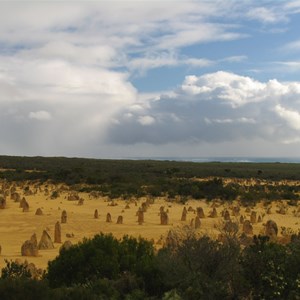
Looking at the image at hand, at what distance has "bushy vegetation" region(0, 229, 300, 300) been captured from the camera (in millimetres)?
7180

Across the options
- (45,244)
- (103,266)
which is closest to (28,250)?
(45,244)

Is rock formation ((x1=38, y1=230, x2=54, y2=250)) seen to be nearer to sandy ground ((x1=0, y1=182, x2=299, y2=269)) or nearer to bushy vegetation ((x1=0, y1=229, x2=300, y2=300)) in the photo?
sandy ground ((x1=0, y1=182, x2=299, y2=269))

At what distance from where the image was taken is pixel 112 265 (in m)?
8.64

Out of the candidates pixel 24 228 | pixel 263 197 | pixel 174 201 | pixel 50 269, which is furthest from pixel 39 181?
pixel 50 269

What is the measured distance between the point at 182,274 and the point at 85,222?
11609 mm

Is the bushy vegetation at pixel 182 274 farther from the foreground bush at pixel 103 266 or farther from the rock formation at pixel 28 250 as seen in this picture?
the rock formation at pixel 28 250

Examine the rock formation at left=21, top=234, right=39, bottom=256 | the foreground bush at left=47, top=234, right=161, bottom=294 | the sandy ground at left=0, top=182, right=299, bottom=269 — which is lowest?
the sandy ground at left=0, top=182, right=299, bottom=269

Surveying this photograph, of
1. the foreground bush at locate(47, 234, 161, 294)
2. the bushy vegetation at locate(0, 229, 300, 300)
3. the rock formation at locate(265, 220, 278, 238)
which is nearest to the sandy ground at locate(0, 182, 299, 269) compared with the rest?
the rock formation at locate(265, 220, 278, 238)

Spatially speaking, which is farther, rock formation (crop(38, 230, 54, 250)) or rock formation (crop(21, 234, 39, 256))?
rock formation (crop(38, 230, 54, 250))

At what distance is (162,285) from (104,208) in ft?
52.0

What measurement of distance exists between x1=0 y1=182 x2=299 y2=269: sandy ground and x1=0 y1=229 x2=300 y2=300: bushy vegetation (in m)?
2.79

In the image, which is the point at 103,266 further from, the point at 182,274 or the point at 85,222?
the point at 85,222

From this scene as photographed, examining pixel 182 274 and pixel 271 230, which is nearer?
pixel 182 274

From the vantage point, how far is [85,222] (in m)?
18.6
